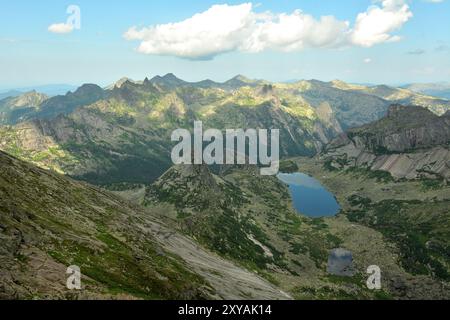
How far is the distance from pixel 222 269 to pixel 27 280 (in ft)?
337

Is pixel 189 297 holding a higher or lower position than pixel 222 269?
higher

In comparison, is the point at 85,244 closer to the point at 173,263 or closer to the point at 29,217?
the point at 29,217

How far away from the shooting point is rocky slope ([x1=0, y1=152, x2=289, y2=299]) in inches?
3093

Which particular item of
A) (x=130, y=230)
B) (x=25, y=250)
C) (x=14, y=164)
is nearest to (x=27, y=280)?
(x=25, y=250)

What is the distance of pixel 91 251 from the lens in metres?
106

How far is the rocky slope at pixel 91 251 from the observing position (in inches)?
3093

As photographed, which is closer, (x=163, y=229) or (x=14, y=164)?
(x=14, y=164)

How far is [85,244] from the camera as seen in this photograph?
109 meters

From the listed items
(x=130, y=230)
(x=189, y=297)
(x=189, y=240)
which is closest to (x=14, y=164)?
(x=130, y=230)
